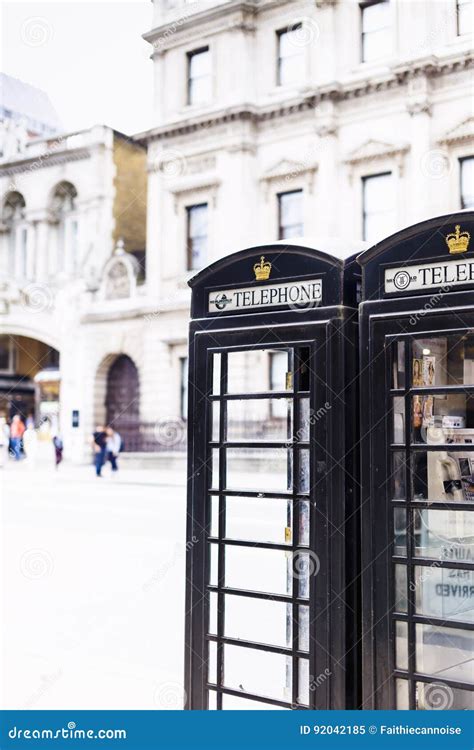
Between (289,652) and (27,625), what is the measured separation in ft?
12.2

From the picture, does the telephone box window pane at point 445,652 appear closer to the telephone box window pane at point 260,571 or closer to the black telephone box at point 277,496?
the black telephone box at point 277,496

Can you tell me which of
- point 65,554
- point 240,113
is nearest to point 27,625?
point 65,554

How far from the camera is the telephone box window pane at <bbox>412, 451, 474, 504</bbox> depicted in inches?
123

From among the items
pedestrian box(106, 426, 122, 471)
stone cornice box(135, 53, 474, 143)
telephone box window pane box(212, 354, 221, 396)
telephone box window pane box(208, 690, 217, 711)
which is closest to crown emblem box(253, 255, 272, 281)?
telephone box window pane box(212, 354, 221, 396)

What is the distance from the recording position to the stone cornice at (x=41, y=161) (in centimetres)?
2778

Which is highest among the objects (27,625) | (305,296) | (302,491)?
(305,296)

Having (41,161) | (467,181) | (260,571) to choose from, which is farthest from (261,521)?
(41,161)

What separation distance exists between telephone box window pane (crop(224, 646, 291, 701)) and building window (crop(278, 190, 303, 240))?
18.0m

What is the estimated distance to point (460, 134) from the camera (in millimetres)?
17812

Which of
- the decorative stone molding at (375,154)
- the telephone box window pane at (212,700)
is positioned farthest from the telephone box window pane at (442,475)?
the decorative stone molding at (375,154)

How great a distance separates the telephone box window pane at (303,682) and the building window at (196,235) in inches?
786

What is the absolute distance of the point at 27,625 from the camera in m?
6.53
